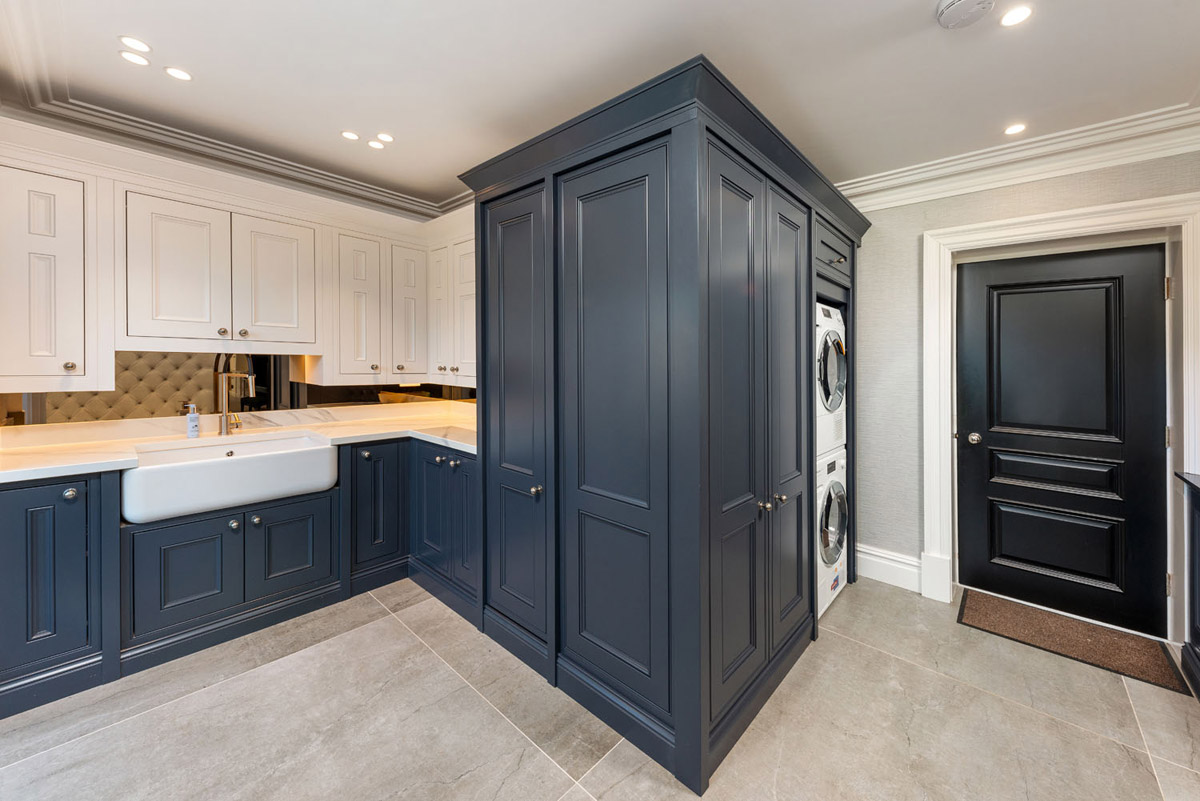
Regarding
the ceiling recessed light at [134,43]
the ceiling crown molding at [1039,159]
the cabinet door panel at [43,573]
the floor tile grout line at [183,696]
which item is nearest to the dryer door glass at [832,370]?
the ceiling crown molding at [1039,159]

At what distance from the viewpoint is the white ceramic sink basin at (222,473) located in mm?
2105

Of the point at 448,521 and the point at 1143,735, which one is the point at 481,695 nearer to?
the point at 448,521

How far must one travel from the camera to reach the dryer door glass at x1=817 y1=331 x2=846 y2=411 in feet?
8.16

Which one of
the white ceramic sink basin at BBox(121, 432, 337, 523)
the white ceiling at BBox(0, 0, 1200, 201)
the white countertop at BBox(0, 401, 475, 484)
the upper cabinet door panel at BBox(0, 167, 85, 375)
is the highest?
the white ceiling at BBox(0, 0, 1200, 201)

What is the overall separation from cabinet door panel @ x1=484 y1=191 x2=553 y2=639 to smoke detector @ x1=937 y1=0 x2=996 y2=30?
148 centimetres

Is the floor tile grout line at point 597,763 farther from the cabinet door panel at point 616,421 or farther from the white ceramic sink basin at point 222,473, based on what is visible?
the white ceramic sink basin at point 222,473

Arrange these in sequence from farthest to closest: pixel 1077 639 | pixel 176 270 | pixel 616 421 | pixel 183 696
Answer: pixel 176 270, pixel 1077 639, pixel 183 696, pixel 616 421

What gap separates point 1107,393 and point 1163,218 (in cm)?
84

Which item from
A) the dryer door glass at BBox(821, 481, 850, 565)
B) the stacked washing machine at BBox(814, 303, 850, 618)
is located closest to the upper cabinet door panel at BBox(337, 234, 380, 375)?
the stacked washing machine at BBox(814, 303, 850, 618)

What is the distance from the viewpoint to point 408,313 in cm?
346

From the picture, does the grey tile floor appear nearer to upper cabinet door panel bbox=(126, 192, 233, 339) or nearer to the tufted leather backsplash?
the tufted leather backsplash

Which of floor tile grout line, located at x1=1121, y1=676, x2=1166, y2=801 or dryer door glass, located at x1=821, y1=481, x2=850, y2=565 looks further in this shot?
dryer door glass, located at x1=821, y1=481, x2=850, y2=565

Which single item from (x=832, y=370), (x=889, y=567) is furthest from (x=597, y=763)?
(x=889, y=567)

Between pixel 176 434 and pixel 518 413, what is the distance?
83.7 inches
